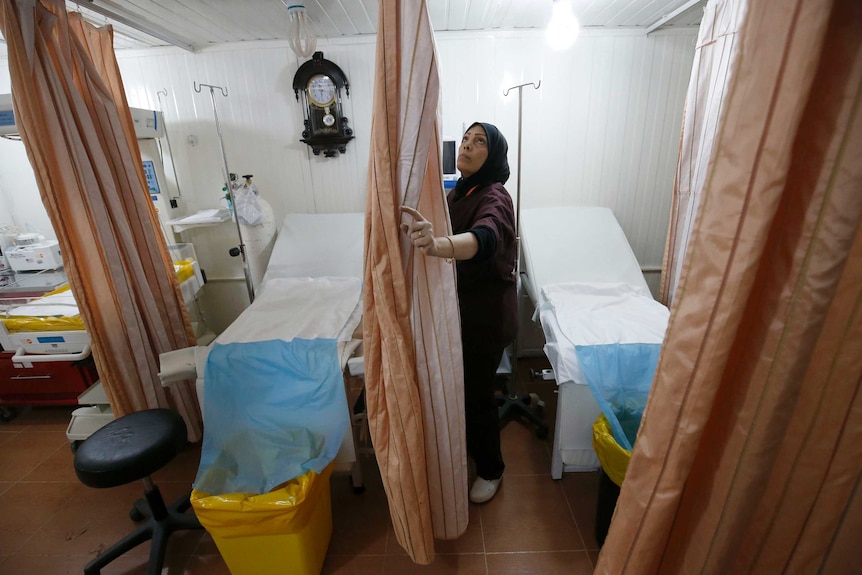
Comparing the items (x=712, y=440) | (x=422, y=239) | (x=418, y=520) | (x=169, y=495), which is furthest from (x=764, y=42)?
(x=169, y=495)

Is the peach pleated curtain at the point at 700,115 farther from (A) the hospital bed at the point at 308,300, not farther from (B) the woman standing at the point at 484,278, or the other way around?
(A) the hospital bed at the point at 308,300

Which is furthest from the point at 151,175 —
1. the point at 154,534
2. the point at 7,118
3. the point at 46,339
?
Result: the point at 154,534

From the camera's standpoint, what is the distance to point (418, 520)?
48.1 inches

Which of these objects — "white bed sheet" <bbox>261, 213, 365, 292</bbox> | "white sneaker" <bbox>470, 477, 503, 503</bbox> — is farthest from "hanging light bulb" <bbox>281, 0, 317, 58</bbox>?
"white sneaker" <bbox>470, 477, 503, 503</bbox>

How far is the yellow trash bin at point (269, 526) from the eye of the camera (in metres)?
1.19

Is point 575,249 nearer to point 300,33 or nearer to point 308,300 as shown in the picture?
point 308,300

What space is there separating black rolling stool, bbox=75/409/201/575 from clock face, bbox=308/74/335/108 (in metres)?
1.88

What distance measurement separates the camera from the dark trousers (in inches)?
60.4

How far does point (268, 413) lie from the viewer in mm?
1411

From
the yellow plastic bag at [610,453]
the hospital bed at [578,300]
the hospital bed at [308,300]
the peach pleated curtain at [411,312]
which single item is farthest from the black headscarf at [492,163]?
the yellow plastic bag at [610,453]

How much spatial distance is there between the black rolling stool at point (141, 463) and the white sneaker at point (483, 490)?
1.12 m

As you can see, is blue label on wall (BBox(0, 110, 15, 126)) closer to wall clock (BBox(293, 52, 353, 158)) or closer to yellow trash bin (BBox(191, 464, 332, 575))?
wall clock (BBox(293, 52, 353, 158))

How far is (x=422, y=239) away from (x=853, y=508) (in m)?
0.88

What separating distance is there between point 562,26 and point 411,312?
155 centimetres
